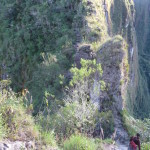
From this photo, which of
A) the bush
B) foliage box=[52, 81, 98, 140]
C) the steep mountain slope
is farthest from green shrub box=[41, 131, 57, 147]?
the steep mountain slope

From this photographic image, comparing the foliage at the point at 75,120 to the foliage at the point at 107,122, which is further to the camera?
the foliage at the point at 107,122

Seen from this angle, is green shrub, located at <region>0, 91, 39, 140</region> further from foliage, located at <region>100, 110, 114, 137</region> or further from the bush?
foliage, located at <region>100, 110, 114, 137</region>

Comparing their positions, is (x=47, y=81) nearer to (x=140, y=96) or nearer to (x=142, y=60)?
(x=140, y=96)

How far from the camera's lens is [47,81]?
37.2ft

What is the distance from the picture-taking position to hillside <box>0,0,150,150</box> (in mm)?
4980

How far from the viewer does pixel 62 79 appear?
32.4ft

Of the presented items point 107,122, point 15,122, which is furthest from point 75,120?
point 107,122

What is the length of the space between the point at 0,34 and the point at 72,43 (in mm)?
7056

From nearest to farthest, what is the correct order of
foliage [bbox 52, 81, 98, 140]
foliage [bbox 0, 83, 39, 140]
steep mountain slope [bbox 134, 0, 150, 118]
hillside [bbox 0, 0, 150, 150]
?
foliage [bbox 0, 83, 39, 140] < hillside [bbox 0, 0, 150, 150] < foliage [bbox 52, 81, 98, 140] < steep mountain slope [bbox 134, 0, 150, 118]

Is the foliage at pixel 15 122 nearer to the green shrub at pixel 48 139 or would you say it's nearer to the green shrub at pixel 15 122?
the green shrub at pixel 15 122

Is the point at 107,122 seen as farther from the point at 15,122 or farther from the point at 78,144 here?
the point at 15,122

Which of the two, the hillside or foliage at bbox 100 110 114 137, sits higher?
the hillside

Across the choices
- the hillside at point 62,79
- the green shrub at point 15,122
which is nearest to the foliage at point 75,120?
the hillside at point 62,79

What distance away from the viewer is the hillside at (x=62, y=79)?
498 centimetres
